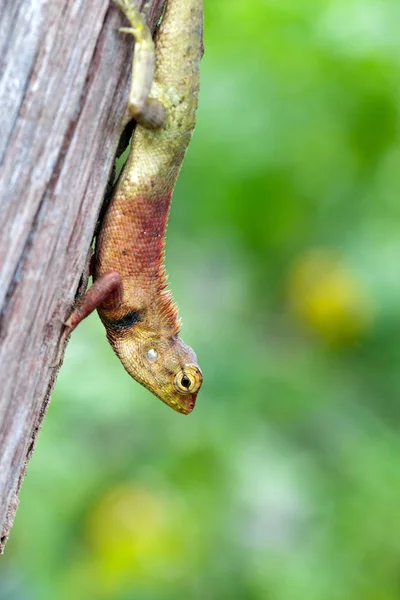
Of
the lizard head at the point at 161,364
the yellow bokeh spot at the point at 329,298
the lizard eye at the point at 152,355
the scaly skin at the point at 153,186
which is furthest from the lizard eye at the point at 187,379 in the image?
the yellow bokeh spot at the point at 329,298

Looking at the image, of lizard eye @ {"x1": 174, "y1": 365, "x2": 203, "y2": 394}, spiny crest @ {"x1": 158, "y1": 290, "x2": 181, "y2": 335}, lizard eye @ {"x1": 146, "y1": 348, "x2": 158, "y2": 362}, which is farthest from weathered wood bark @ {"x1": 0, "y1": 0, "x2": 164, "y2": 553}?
lizard eye @ {"x1": 174, "y1": 365, "x2": 203, "y2": 394}

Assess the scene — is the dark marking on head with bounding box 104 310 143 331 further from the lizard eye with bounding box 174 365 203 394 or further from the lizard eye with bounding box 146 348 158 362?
the lizard eye with bounding box 174 365 203 394

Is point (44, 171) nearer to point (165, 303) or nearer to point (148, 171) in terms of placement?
point (148, 171)

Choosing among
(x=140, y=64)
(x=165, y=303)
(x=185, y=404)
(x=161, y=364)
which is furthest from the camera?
(x=185, y=404)

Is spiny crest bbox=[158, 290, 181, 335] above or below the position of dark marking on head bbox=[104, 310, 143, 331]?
above

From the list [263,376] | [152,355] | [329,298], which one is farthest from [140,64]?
[329,298]

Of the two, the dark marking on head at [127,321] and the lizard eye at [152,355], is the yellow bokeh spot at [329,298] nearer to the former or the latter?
the lizard eye at [152,355]
